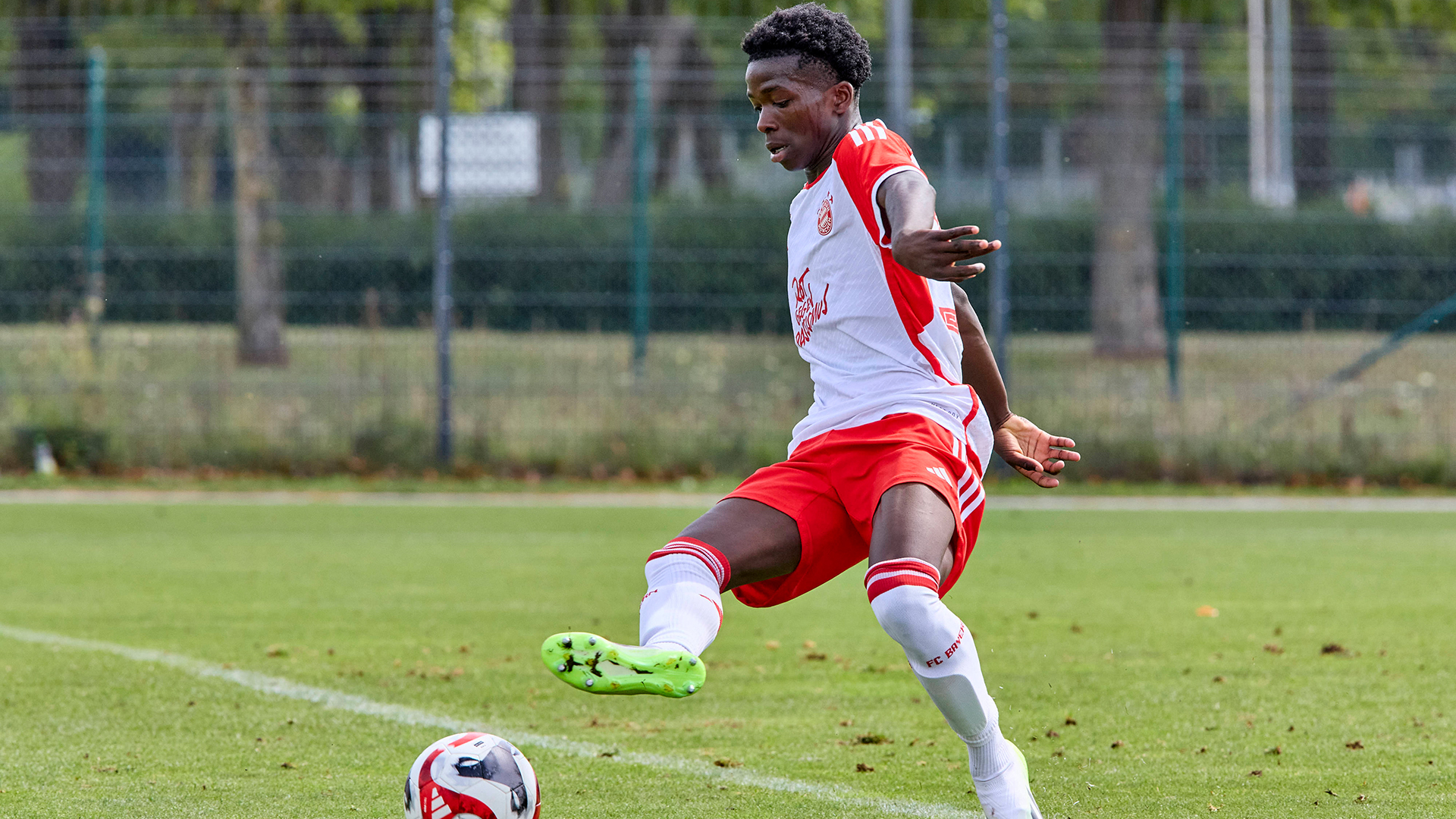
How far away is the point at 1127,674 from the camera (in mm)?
6320

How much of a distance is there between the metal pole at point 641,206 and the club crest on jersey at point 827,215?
910 cm

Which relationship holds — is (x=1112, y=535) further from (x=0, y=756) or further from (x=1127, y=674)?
(x=0, y=756)

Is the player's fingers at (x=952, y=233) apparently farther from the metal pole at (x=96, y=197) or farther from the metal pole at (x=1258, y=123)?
the metal pole at (x=96, y=197)

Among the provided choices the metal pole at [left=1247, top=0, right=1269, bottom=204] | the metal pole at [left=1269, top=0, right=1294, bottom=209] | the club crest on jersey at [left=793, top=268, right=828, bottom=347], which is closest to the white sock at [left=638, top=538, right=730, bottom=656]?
the club crest on jersey at [left=793, top=268, right=828, bottom=347]

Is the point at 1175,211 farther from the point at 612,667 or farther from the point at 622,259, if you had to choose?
the point at 612,667

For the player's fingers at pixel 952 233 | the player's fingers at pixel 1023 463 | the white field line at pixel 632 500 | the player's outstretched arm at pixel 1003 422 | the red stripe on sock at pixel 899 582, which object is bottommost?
the white field line at pixel 632 500

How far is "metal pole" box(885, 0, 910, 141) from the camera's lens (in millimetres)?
12969

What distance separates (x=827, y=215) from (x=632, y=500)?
826cm

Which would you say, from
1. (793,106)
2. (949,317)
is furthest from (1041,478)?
(793,106)

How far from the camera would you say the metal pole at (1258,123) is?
44.0ft

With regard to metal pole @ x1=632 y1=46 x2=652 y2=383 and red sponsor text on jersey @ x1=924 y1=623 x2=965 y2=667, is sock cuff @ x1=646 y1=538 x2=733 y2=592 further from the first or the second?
metal pole @ x1=632 y1=46 x2=652 y2=383

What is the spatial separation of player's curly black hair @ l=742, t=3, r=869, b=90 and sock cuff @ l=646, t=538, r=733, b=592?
4.04 feet

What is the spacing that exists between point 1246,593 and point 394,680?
4391mm

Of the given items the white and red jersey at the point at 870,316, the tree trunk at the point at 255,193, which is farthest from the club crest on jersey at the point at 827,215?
the tree trunk at the point at 255,193
